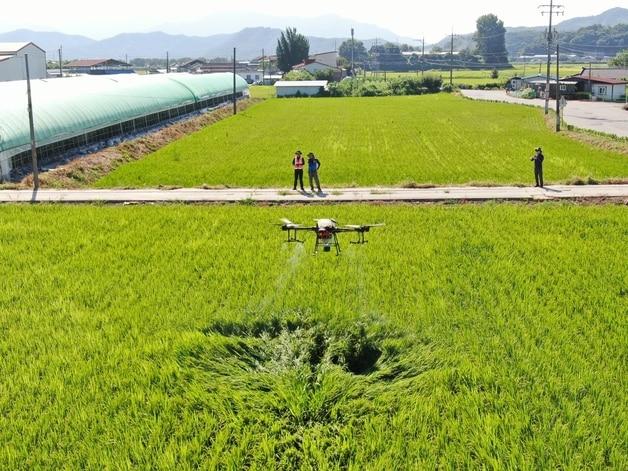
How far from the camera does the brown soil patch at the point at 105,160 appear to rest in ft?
70.3

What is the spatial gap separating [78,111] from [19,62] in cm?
3437

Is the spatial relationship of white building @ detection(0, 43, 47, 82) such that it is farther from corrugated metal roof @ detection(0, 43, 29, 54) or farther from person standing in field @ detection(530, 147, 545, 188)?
person standing in field @ detection(530, 147, 545, 188)

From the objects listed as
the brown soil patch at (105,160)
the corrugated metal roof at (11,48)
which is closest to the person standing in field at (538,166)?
the brown soil patch at (105,160)

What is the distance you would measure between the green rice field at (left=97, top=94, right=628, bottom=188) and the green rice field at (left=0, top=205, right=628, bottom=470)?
8334 millimetres

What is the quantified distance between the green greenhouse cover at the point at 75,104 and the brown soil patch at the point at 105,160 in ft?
4.52

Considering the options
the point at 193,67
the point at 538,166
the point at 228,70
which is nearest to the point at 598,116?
the point at 538,166

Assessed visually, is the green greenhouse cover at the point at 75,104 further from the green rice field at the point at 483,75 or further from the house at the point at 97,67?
the house at the point at 97,67

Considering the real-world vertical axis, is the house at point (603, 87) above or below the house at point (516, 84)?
below

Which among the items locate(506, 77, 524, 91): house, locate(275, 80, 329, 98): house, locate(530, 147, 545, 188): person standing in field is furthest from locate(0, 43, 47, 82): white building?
locate(506, 77, 524, 91): house

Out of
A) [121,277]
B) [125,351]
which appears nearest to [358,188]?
[121,277]

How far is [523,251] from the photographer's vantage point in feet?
41.7

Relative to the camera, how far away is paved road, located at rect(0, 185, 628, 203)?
1788 cm

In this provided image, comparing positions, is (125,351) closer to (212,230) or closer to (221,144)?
(212,230)

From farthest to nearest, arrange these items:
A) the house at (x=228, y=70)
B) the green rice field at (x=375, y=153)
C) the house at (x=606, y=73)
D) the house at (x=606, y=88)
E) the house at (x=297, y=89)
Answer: the house at (x=228, y=70) → the house at (x=297, y=89) → the house at (x=606, y=73) → the house at (x=606, y=88) → the green rice field at (x=375, y=153)
